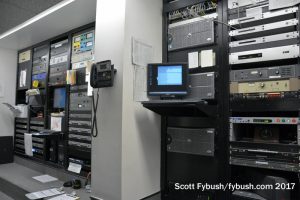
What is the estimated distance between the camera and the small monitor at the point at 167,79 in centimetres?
194

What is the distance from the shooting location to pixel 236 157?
→ 1.75m

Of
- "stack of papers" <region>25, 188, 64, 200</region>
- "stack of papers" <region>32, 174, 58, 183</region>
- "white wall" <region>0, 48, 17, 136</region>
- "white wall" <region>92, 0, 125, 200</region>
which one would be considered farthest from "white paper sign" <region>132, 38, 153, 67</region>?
"white wall" <region>0, 48, 17, 136</region>

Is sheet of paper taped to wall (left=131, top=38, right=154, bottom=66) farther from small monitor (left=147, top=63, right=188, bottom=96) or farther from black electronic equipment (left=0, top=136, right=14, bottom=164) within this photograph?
black electronic equipment (left=0, top=136, right=14, bottom=164)

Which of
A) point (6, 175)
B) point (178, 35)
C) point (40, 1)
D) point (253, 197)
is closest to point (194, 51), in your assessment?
point (178, 35)

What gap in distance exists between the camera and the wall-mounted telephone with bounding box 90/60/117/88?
1.87 m

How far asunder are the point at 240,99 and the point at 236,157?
1.44 feet

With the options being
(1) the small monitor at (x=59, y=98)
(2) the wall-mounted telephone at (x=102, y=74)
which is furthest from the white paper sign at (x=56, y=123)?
(2) the wall-mounted telephone at (x=102, y=74)

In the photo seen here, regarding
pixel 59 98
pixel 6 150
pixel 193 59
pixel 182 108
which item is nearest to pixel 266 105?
pixel 182 108

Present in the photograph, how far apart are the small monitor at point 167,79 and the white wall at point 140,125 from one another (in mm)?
177

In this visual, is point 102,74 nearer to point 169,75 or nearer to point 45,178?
point 169,75

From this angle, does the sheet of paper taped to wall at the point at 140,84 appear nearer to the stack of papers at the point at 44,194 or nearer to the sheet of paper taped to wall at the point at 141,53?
the sheet of paper taped to wall at the point at 141,53

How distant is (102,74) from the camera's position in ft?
6.25

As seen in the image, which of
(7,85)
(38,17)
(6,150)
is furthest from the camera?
(7,85)

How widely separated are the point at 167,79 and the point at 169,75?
0.12 feet
